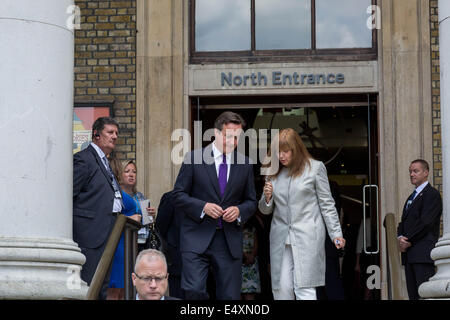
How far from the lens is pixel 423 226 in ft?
31.5

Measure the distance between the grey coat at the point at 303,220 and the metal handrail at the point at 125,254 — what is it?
1256mm

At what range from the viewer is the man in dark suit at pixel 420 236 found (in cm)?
962

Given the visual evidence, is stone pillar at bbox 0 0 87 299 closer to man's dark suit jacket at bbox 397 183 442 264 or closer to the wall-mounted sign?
man's dark suit jacket at bbox 397 183 442 264

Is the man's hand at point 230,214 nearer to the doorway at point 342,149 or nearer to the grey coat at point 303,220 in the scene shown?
the grey coat at point 303,220

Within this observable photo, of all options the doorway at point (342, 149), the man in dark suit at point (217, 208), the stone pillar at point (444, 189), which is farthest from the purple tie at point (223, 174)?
the doorway at point (342, 149)

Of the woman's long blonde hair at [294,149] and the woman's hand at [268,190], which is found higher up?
the woman's long blonde hair at [294,149]

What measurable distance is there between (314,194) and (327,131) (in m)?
6.04

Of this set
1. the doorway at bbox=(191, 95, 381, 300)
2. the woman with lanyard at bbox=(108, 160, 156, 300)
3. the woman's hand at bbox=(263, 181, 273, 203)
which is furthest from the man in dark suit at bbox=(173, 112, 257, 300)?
the doorway at bbox=(191, 95, 381, 300)

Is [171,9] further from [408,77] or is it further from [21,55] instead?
[21,55]

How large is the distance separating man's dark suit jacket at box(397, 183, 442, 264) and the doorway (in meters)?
1.10

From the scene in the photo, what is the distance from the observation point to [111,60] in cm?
1171

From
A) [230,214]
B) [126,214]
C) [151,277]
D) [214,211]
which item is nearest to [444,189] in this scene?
[230,214]

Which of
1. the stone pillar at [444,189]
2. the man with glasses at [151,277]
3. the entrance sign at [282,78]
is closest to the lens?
the man with glasses at [151,277]

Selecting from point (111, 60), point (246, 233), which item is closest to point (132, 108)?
point (111, 60)
